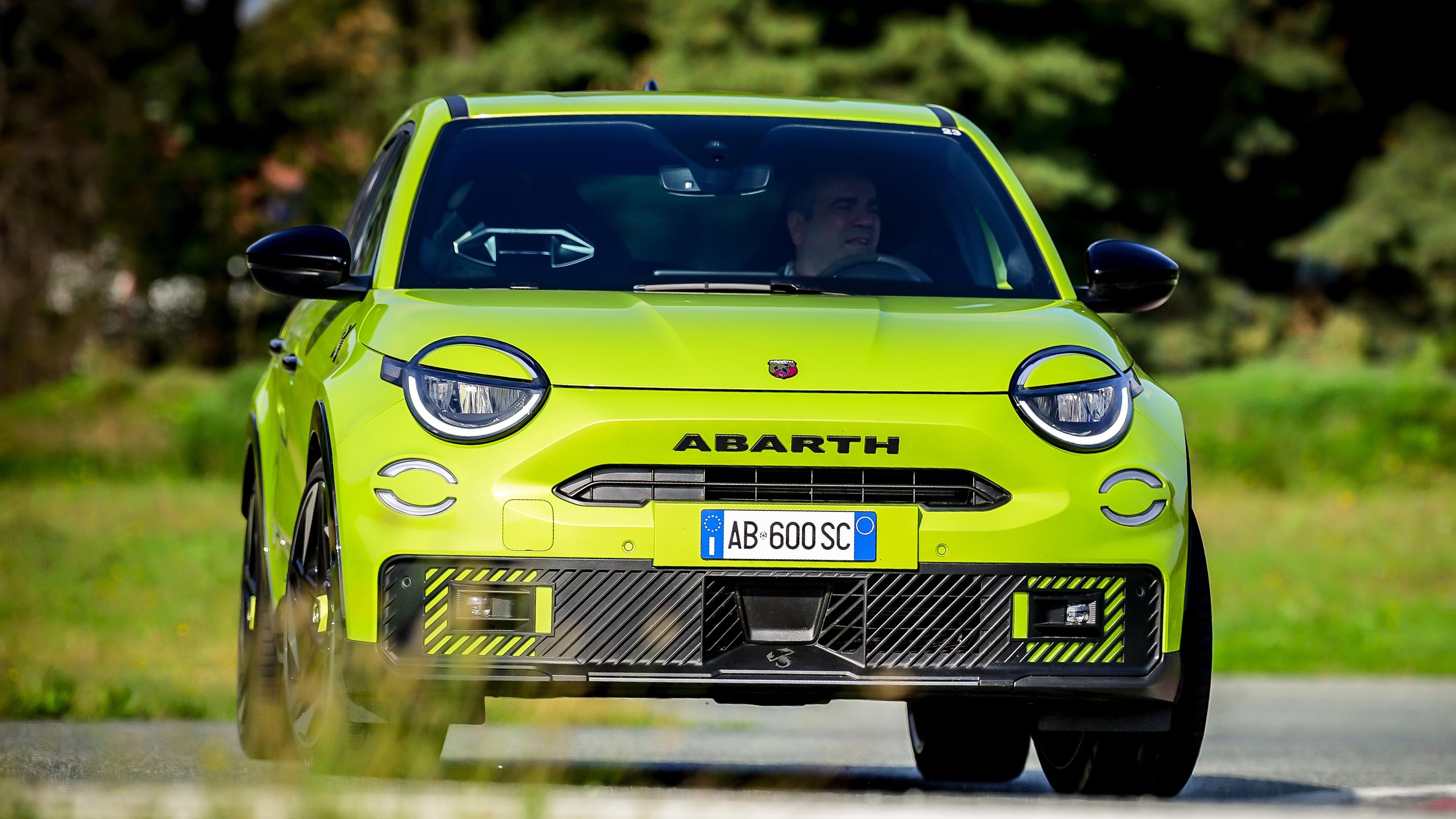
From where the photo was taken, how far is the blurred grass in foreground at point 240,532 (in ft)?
43.7

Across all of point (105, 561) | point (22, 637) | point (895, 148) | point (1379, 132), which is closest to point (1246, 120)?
point (1379, 132)

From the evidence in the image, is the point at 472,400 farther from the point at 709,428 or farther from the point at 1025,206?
the point at 1025,206

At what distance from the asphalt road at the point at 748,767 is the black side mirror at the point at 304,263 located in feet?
3.85

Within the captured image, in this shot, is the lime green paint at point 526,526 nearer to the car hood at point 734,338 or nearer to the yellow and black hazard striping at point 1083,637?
the car hood at point 734,338

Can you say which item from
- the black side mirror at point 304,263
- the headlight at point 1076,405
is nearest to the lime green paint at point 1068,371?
the headlight at point 1076,405

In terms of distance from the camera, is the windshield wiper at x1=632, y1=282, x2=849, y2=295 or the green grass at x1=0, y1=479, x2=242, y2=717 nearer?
the windshield wiper at x1=632, y1=282, x2=849, y2=295

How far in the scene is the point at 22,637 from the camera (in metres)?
14.3

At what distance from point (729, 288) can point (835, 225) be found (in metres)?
0.75

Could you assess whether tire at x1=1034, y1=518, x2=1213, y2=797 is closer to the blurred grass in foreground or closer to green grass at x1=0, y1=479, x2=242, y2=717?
the blurred grass in foreground

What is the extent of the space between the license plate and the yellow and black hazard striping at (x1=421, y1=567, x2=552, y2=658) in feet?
1.25

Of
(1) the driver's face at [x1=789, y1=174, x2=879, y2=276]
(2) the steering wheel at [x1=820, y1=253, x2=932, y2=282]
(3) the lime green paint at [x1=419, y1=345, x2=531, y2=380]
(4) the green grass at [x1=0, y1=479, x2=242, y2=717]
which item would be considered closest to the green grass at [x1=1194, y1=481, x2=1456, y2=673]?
(4) the green grass at [x1=0, y1=479, x2=242, y2=717]

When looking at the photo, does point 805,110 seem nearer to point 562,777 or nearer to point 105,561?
point 562,777

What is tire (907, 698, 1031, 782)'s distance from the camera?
7.44m

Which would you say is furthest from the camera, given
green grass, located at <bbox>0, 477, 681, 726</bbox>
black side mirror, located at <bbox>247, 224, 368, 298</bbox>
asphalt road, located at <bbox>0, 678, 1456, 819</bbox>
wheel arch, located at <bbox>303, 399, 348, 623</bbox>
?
green grass, located at <bbox>0, 477, 681, 726</bbox>
